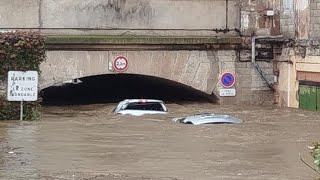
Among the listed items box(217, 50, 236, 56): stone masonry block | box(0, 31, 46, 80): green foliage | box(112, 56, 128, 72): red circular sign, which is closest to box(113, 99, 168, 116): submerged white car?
box(112, 56, 128, 72): red circular sign

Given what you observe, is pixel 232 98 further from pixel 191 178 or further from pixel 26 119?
pixel 191 178

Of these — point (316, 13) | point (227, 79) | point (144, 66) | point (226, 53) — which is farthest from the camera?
point (227, 79)

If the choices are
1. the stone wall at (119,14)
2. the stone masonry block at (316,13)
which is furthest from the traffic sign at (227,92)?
the stone masonry block at (316,13)

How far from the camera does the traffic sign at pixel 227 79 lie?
25.8 meters

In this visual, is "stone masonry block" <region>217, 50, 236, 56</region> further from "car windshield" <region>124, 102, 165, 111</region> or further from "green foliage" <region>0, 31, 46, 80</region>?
"green foliage" <region>0, 31, 46, 80</region>

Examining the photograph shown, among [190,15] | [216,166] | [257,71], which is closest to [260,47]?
[257,71]

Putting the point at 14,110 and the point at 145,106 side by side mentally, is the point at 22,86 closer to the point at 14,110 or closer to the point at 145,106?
the point at 14,110

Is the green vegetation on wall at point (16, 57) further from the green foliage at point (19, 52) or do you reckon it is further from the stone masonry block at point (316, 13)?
the stone masonry block at point (316, 13)

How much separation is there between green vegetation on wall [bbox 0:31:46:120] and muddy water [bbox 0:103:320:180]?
732 millimetres

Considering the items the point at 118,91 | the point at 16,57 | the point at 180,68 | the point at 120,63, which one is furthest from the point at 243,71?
the point at 118,91

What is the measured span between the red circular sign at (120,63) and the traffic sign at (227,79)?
324 cm

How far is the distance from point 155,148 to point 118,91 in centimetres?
2027

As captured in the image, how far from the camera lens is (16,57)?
1875cm

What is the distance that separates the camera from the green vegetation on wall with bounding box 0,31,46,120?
18.8 meters
